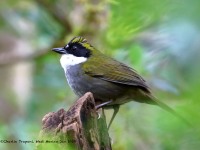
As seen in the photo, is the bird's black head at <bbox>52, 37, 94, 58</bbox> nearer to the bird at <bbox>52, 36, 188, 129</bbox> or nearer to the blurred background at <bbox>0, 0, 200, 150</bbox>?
the bird at <bbox>52, 36, 188, 129</bbox>

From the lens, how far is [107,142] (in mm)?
2270

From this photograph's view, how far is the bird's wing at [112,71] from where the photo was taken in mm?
3564

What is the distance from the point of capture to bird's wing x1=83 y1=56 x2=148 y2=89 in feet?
11.7

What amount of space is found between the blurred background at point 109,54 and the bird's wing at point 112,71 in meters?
0.07

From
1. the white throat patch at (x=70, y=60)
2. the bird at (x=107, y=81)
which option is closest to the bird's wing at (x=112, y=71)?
the bird at (x=107, y=81)

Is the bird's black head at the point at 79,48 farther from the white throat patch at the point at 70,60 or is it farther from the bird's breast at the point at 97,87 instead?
the bird's breast at the point at 97,87

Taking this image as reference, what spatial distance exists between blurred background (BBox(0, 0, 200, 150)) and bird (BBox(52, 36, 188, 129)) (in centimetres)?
8

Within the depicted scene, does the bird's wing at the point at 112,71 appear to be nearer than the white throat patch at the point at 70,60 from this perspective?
Yes

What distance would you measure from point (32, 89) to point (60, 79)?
311 millimetres

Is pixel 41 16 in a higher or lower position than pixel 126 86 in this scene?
higher

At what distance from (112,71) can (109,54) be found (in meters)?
0.35

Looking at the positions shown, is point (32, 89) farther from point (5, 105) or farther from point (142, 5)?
point (142, 5)

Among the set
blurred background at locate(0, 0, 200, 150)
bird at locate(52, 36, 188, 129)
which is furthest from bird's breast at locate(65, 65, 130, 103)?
blurred background at locate(0, 0, 200, 150)

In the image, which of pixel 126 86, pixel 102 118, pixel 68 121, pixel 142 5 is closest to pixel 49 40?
pixel 126 86
